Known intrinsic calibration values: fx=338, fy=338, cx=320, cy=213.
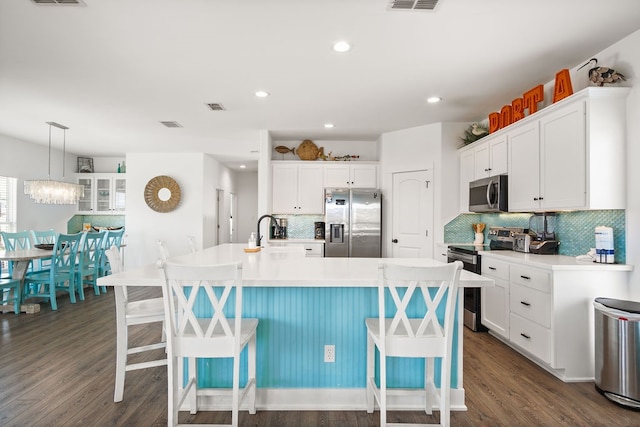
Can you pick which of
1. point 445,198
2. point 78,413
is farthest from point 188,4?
point 445,198

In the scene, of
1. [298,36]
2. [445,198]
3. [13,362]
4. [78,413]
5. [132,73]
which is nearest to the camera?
[78,413]

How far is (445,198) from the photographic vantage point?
15.5 ft

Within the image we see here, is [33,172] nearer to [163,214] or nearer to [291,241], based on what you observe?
[163,214]

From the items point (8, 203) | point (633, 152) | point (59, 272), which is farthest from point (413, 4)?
point (8, 203)

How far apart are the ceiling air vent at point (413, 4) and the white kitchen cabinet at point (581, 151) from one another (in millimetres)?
1469

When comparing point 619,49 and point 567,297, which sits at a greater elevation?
point 619,49

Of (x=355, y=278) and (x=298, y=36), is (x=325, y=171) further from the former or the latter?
(x=355, y=278)

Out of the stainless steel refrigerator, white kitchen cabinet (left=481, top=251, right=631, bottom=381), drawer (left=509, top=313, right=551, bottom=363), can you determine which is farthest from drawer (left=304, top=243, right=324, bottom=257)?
white kitchen cabinet (left=481, top=251, right=631, bottom=381)

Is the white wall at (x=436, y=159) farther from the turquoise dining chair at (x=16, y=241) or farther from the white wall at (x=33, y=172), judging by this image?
the turquoise dining chair at (x=16, y=241)

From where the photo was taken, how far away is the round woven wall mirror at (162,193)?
7.02 meters

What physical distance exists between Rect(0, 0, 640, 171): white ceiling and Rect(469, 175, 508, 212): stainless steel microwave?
3.09 ft

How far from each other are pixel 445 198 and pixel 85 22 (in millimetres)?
4270

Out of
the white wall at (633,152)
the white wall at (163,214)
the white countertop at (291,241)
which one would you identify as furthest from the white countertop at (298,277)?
the white wall at (163,214)

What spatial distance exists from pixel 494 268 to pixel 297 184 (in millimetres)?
3299
